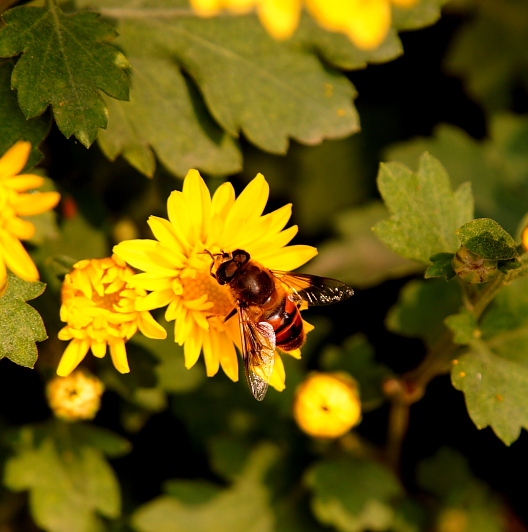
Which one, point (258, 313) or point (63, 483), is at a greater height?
point (258, 313)

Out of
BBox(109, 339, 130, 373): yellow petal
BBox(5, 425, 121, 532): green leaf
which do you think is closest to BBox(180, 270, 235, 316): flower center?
BBox(109, 339, 130, 373): yellow petal

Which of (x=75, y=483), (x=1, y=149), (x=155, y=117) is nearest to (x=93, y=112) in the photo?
(x=1, y=149)

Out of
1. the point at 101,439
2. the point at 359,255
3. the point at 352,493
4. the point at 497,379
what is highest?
the point at 497,379

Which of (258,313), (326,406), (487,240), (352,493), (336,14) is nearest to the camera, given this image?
(336,14)

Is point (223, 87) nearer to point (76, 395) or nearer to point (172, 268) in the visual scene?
point (172, 268)

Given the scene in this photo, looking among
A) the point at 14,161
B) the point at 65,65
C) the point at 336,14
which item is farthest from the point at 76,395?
the point at 336,14

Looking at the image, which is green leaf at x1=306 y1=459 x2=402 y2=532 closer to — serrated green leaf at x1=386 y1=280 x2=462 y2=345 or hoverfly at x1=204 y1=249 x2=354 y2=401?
serrated green leaf at x1=386 y1=280 x2=462 y2=345

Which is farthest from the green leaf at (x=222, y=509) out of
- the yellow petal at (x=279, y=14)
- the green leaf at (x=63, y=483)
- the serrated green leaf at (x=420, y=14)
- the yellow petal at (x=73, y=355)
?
the yellow petal at (x=279, y=14)
